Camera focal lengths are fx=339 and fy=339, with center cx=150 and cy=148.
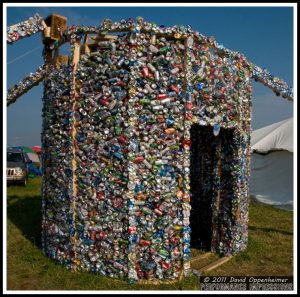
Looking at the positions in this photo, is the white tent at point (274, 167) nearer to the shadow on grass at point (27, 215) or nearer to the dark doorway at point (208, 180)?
the dark doorway at point (208, 180)

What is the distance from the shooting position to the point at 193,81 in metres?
5.94

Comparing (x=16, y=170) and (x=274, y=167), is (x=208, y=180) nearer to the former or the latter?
(x=274, y=167)

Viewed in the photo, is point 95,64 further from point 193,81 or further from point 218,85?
point 218,85

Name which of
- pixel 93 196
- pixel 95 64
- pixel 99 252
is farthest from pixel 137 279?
pixel 95 64

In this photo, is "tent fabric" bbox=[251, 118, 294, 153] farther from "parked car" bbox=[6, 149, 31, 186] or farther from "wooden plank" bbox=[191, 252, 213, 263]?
"parked car" bbox=[6, 149, 31, 186]

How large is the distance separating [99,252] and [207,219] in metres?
3.34

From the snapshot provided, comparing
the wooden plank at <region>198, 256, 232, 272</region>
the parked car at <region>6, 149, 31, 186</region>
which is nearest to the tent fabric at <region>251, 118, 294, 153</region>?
the wooden plank at <region>198, 256, 232, 272</region>

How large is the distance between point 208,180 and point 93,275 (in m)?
3.48

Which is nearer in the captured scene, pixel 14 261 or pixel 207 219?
pixel 14 261

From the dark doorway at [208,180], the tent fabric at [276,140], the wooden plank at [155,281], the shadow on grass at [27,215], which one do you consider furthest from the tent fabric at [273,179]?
the shadow on grass at [27,215]

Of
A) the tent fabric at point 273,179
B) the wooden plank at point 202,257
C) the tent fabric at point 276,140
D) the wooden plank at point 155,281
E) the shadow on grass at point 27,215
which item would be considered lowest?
the wooden plank at point 202,257

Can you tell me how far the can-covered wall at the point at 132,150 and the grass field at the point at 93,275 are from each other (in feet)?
0.86

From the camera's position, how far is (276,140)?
14375mm

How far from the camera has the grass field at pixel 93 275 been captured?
222 inches
